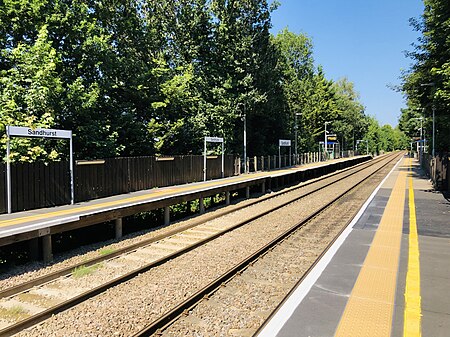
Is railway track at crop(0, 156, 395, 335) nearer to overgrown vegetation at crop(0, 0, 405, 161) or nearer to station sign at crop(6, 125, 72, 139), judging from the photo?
station sign at crop(6, 125, 72, 139)

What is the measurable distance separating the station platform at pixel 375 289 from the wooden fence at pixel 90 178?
381 inches

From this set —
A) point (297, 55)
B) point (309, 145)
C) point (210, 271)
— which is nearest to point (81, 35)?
point (210, 271)

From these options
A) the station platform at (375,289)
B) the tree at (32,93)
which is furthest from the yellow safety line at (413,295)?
the tree at (32,93)

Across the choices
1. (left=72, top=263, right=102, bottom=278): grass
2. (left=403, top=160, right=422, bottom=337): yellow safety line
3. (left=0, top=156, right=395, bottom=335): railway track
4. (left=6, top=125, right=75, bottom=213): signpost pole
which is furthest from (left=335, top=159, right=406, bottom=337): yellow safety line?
(left=6, top=125, right=75, bottom=213): signpost pole

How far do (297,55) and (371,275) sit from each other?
6552 cm

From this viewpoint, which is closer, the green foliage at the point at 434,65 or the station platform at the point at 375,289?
the station platform at the point at 375,289

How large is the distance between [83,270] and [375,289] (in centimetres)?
561

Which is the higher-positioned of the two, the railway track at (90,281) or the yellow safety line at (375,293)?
the yellow safety line at (375,293)

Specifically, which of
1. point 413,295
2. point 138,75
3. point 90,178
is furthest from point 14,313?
point 138,75

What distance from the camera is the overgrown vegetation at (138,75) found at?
50.5 feet

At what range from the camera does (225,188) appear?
16609mm

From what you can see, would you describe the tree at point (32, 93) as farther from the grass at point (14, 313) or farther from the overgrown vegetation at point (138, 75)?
the grass at point (14, 313)

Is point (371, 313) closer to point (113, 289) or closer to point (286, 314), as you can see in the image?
point (286, 314)

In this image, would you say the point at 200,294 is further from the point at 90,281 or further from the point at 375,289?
the point at 375,289
